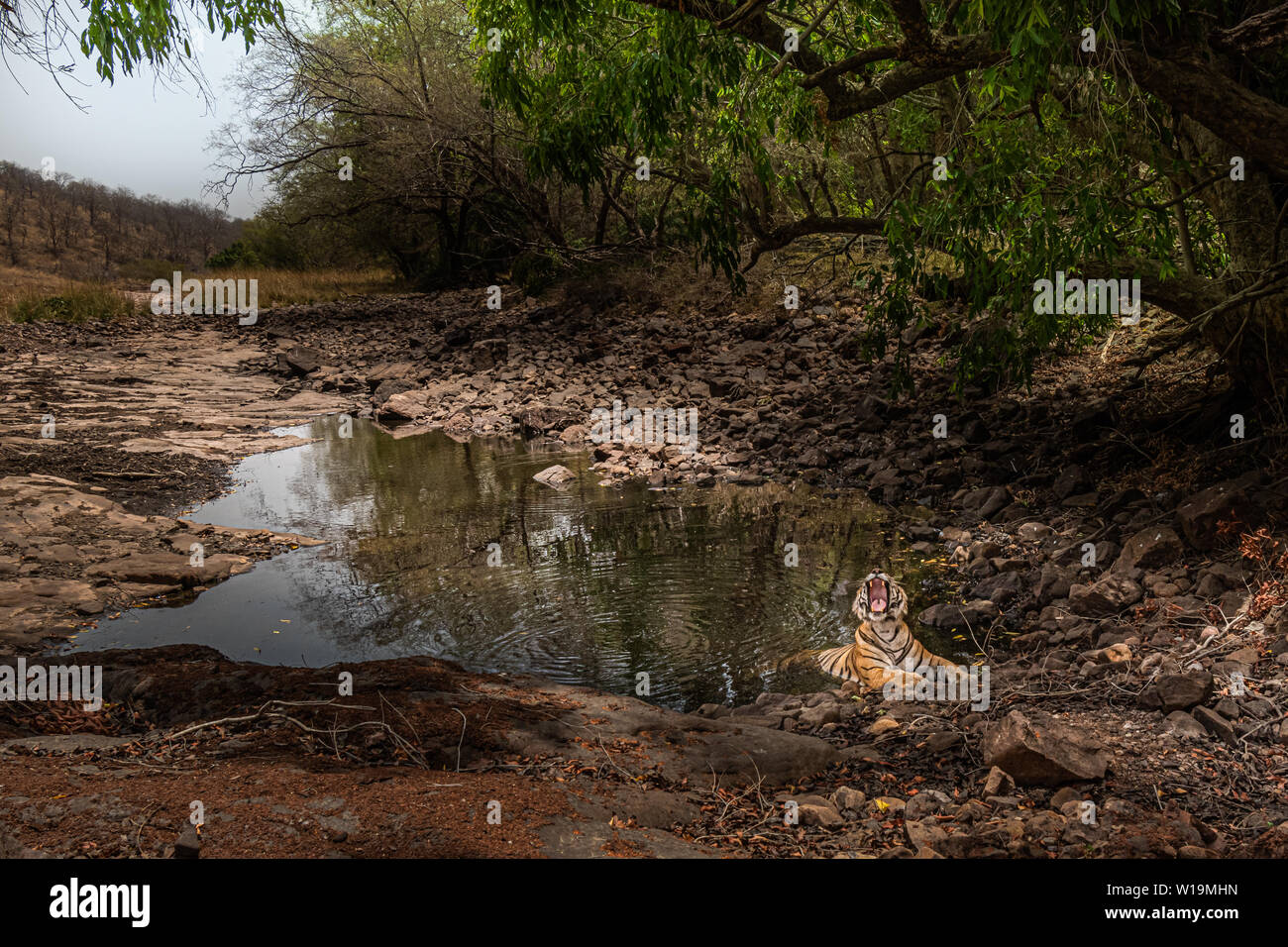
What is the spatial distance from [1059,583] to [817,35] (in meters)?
5.12

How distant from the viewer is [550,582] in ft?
23.8

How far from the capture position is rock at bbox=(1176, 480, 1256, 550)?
19.1 ft

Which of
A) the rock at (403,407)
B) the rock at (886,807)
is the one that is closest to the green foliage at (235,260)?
the rock at (403,407)

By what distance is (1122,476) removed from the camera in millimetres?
7652

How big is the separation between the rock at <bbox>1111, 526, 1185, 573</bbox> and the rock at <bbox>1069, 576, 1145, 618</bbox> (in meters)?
0.36

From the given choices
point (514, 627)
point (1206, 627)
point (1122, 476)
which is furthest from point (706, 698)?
point (1122, 476)

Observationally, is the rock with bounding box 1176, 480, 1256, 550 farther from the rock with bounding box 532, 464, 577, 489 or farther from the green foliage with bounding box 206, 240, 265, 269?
the green foliage with bounding box 206, 240, 265, 269

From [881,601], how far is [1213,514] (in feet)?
7.46

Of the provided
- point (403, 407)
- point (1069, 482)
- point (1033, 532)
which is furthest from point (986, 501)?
point (403, 407)

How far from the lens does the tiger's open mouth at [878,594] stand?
216 inches

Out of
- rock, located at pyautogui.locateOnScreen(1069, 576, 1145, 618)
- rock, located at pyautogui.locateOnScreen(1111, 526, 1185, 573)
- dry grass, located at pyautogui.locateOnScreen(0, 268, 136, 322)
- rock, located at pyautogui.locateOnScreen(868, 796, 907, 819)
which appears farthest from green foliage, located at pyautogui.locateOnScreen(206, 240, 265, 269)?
rock, located at pyautogui.locateOnScreen(868, 796, 907, 819)

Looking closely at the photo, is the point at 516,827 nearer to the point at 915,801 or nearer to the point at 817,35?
the point at 915,801

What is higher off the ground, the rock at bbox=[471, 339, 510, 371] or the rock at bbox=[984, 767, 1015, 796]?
the rock at bbox=[471, 339, 510, 371]

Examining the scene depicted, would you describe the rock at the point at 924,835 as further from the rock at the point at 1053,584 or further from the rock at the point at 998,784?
the rock at the point at 1053,584
